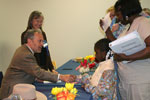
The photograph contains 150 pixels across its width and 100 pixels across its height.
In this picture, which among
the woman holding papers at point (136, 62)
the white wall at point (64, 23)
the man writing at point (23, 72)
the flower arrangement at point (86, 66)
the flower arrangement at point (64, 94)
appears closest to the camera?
the flower arrangement at point (64, 94)

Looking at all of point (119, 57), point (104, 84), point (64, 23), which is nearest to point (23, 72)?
point (104, 84)

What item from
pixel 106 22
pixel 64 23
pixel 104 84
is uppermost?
pixel 106 22

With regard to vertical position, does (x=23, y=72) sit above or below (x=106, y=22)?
below

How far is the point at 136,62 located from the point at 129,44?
278 mm

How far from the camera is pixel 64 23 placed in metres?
5.24

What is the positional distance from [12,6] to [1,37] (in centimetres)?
102

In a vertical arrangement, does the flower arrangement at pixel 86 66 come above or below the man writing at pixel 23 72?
below

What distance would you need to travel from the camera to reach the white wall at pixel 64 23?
5000 millimetres

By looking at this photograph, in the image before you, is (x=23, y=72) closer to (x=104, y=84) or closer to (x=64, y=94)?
(x=64, y=94)

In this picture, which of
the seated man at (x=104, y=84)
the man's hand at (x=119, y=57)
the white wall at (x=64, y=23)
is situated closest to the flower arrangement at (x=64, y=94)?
the seated man at (x=104, y=84)

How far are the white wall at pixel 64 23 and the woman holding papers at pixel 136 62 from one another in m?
3.17

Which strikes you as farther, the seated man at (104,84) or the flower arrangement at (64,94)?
the seated man at (104,84)

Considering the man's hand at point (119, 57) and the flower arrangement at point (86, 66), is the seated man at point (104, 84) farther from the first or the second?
the flower arrangement at point (86, 66)

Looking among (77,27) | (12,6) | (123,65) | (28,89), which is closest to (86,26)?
(77,27)
